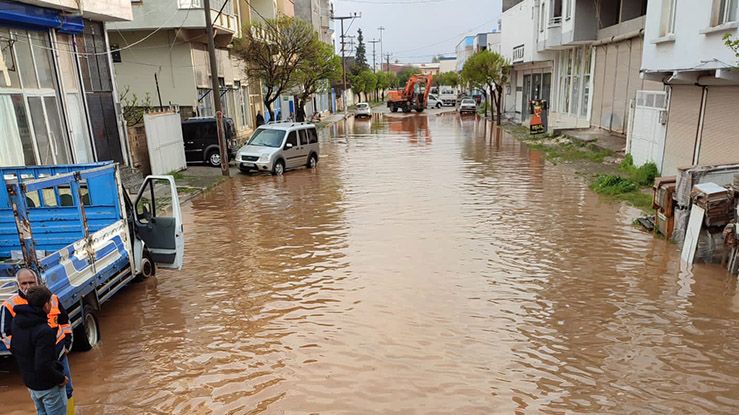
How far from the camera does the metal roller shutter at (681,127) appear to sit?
43.9 feet

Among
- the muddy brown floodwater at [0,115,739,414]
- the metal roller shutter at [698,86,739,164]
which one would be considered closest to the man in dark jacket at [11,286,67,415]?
the muddy brown floodwater at [0,115,739,414]

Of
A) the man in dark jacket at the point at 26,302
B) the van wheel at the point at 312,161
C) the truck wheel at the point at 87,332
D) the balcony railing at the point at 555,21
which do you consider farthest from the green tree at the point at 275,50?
the man in dark jacket at the point at 26,302

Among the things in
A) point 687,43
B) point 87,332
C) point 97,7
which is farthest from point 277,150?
point 87,332

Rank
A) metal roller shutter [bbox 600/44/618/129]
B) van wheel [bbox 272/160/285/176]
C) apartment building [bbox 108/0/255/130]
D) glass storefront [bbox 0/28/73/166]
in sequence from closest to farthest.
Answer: glass storefront [bbox 0/28/73/166], van wheel [bbox 272/160/285/176], apartment building [bbox 108/0/255/130], metal roller shutter [bbox 600/44/618/129]

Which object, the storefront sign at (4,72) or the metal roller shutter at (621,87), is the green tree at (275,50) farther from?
the metal roller shutter at (621,87)

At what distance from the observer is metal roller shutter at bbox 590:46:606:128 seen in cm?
2506

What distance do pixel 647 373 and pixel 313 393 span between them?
11.6 feet

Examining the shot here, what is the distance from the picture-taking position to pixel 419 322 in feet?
22.5

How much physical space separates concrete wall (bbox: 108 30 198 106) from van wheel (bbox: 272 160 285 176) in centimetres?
755

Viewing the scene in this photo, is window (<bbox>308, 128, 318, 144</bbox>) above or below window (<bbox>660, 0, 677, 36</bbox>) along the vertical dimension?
below

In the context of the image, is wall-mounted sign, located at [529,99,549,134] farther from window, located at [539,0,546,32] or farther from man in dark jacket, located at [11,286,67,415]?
man in dark jacket, located at [11,286,67,415]

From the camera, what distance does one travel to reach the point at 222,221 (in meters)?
12.5

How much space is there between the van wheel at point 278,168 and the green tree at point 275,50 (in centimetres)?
817

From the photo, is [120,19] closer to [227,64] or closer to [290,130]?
[290,130]
